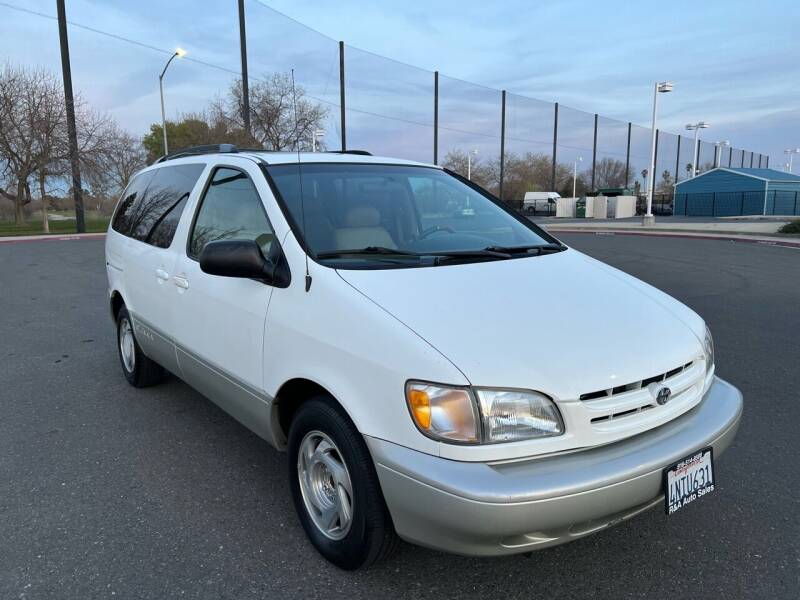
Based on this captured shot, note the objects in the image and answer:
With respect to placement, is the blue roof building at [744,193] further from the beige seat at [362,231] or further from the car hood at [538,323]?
the beige seat at [362,231]

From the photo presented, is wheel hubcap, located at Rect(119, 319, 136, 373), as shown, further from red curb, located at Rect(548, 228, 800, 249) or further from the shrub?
the shrub

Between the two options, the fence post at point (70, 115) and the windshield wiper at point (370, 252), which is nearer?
the windshield wiper at point (370, 252)

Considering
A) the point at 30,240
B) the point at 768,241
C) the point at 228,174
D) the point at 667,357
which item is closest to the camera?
the point at 667,357

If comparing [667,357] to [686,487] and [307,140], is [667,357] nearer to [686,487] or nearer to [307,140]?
[686,487]

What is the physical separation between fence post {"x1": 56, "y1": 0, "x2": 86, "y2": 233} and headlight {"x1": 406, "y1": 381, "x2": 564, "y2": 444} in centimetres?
2983

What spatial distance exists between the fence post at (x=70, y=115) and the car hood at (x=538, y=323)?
29.4m

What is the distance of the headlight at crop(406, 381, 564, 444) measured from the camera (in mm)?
2035

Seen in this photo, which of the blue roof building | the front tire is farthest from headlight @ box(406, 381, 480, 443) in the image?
the blue roof building

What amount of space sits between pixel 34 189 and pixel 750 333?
33.7 metres

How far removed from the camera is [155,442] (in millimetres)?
3865

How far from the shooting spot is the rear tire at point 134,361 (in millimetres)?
4770

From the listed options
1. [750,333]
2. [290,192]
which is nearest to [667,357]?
[290,192]

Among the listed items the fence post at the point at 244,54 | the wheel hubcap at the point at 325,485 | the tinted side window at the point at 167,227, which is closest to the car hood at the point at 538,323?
the wheel hubcap at the point at 325,485

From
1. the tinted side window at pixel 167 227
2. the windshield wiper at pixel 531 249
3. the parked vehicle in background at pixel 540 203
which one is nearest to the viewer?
the windshield wiper at pixel 531 249
